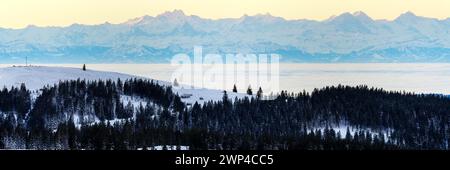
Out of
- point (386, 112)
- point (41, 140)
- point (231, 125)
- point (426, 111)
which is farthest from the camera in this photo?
point (386, 112)

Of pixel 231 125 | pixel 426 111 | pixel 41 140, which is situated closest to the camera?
pixel 41 140

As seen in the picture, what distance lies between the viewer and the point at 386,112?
618ft

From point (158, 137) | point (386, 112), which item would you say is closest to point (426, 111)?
point (386, 112)
